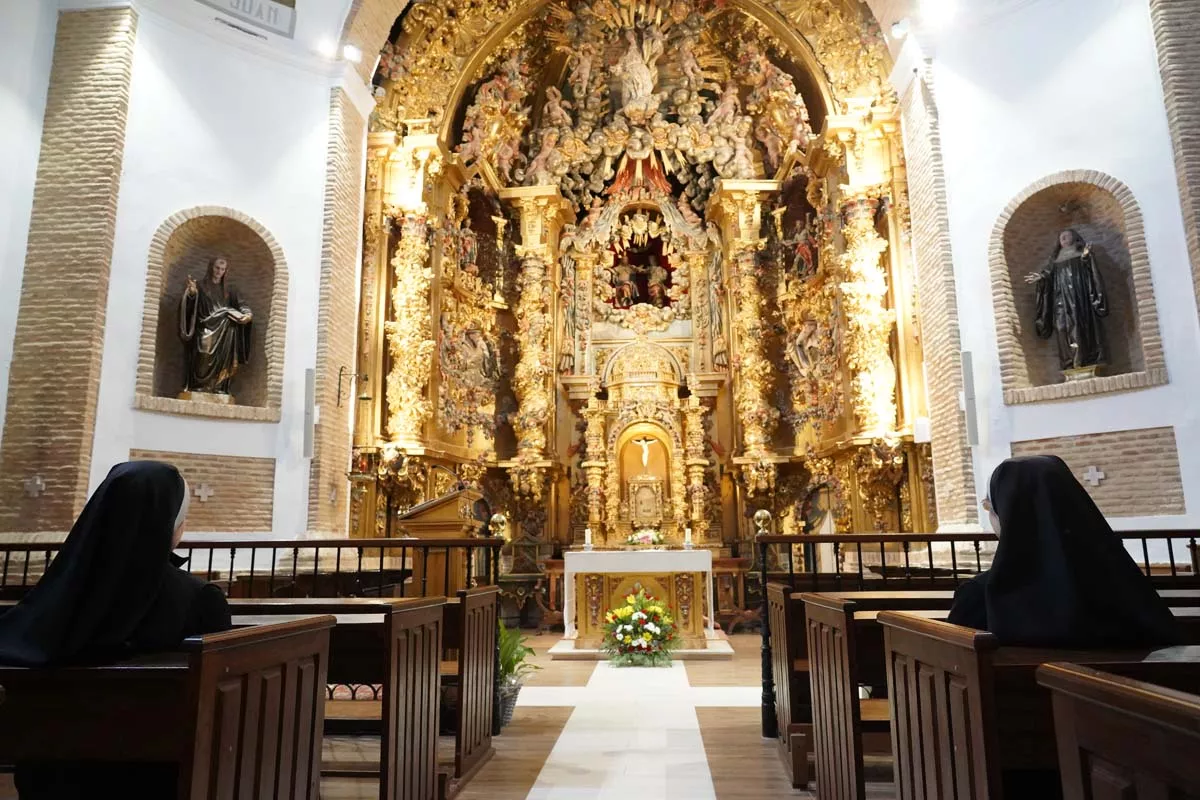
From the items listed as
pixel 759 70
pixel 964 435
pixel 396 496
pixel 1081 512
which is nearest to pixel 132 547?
pixel 1081 512

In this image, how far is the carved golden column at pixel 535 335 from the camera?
15.1 metres

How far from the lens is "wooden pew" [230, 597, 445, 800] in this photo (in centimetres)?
335

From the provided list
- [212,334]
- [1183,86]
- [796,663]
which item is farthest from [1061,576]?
[212,334]

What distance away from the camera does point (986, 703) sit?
6.55 feet

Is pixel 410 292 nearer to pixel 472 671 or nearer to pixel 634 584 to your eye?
pixel 634 584

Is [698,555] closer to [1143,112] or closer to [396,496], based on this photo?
[396,496]

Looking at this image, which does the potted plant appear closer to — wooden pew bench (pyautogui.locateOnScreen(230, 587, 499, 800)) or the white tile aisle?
the white tile aisle

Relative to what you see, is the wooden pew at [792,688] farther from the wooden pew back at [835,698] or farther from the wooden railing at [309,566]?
A: the wooden railing at [309,566]

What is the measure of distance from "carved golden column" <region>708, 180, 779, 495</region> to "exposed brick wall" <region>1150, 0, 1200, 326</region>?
787 cm

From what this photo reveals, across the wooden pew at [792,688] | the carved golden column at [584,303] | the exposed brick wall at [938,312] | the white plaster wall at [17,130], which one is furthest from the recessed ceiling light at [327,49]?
the wooden pew at [792,688]

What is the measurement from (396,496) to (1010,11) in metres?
10.2

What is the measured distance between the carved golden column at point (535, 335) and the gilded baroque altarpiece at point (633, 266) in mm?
48

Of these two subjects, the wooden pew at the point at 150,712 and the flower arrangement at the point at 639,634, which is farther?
the flower arrangement at the point at 639,634

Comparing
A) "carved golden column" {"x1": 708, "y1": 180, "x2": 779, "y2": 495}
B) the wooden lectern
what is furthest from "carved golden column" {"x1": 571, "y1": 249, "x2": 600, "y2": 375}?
the wooden lectern
